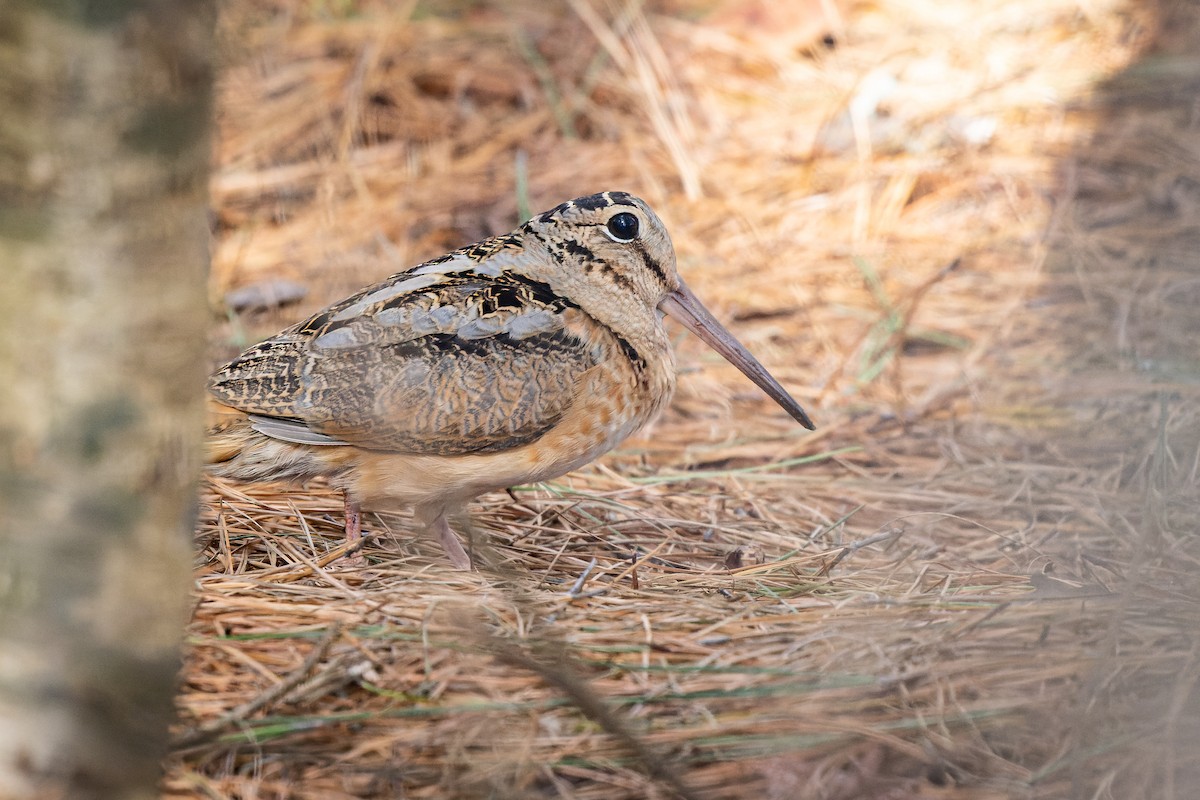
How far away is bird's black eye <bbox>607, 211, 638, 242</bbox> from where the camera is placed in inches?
127

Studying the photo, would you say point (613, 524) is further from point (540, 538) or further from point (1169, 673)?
point (1169, 673)

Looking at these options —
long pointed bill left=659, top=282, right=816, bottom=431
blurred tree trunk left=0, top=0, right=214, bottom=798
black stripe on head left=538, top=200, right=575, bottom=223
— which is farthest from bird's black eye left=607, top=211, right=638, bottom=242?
blurred tree trunk left=0, top=0, right=214, bottom=798

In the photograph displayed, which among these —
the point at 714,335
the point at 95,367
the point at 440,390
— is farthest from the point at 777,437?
the point at 95,367

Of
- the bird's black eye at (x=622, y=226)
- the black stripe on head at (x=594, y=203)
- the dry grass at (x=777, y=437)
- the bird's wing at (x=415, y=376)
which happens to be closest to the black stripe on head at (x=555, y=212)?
the black stripe on head at (x=594, y=203)

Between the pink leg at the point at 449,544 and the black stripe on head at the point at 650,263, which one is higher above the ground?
the black stripe on head at the point at 650,263

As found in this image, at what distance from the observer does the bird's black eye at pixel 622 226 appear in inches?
127

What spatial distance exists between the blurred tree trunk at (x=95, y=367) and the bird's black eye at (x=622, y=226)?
1526 millimetres

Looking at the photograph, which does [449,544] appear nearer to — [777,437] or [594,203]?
[594,203]

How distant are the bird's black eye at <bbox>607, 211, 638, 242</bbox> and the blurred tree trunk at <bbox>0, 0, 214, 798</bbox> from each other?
1526 mm

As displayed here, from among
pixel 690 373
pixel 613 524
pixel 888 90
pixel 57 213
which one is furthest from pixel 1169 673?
pixel 888 90

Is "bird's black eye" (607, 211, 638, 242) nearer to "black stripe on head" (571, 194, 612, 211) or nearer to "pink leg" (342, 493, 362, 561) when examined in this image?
"black stripe on head" (571, 194, 612, 211)

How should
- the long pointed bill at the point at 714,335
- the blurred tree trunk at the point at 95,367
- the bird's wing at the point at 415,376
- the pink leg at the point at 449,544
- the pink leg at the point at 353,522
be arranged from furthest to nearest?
the long pointed bill at the point at 714,335
the pink leg at the point at 449,544
the pink leg at the point at 353,522
the bird's wing at the point at 415,376
the blurred tree trunk at the point at 95,367

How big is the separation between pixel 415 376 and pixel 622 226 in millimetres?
755

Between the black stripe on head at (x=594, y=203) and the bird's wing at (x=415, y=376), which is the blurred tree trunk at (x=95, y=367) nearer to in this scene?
the bird's wing at (x=415, y=376)
